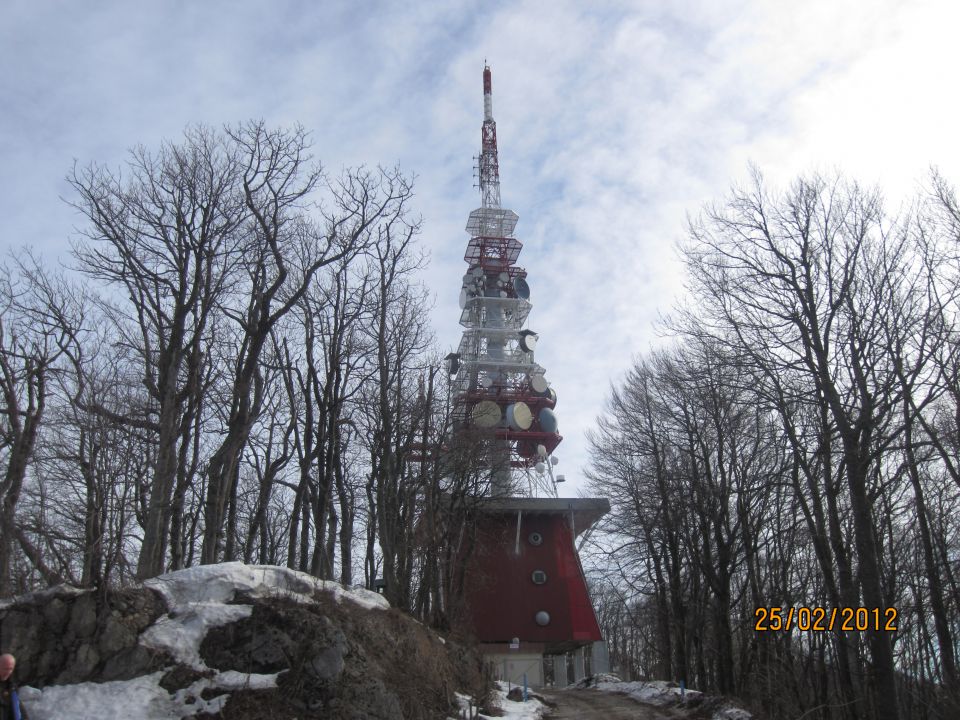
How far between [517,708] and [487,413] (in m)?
14.9

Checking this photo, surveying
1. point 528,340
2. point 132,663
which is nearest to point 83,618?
point 132,663

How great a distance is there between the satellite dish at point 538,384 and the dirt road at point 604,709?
49.9 ft

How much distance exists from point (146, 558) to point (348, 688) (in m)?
4.44

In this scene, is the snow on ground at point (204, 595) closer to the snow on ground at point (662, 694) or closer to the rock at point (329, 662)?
the rock at point (329, 662)

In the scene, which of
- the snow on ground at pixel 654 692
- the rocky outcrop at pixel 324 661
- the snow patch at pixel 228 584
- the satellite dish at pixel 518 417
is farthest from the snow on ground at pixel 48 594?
the satellite dish at pixel 518 417

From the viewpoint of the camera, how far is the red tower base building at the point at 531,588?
3152 cm

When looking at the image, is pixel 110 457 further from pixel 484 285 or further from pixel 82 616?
pixel 484 285

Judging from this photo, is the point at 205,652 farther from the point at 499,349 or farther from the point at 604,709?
the point at 499,349

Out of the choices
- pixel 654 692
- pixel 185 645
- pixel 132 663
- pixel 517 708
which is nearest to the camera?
pixel 132 663

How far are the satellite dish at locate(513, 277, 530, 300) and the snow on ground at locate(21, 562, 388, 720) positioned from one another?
28.8m

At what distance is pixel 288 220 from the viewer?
54.2ft

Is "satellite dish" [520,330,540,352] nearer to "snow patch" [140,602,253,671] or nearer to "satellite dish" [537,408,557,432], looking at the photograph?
"satellite dish" [537,408,557,432]

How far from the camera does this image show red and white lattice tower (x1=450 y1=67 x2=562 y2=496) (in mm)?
34219
